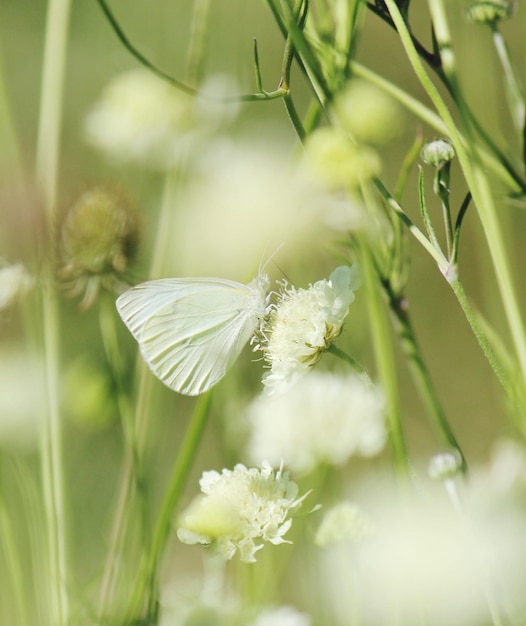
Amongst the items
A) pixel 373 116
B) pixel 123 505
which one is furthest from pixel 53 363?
pixel 373 116

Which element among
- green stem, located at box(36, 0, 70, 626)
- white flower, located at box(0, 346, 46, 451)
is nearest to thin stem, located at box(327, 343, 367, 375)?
green stem, located at box(36, 0, 70, 626)

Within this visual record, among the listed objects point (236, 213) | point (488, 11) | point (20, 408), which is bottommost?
point (20, 408)

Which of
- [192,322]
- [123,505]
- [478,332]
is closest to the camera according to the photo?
[478,332]

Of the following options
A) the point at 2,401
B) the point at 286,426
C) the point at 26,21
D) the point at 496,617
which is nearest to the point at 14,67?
the point at 26,21

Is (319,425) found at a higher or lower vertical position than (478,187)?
→ lower

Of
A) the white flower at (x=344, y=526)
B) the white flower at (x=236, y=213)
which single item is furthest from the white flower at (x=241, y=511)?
the white flower at (x=236, y=213)

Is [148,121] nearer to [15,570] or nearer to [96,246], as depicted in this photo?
[96,246]
